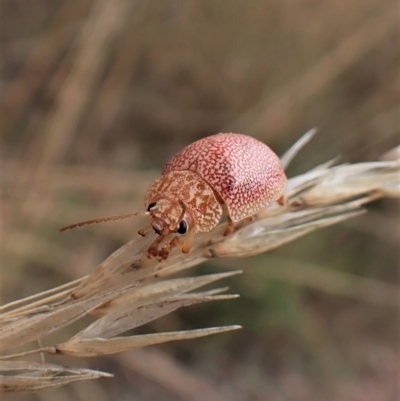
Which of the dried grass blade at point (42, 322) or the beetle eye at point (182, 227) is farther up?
the beetle eye at point (182, 227)

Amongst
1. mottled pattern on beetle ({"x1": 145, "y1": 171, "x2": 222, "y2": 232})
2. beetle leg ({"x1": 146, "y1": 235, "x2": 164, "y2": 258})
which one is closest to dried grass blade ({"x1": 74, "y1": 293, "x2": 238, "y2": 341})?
beetle leg ({"x1": 146, "y1": 235, "x2": 164, "y2": 258})

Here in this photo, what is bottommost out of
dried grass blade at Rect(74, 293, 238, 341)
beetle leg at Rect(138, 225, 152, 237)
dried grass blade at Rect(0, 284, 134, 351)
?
dried grass blade at Rect(74, 293, 238, 341)

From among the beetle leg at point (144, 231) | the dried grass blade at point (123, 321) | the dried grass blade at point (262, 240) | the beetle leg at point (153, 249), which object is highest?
the beetle leg at point (144, 231)

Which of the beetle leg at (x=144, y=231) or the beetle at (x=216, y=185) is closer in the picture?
the beetle leg at (x=144, y=231)

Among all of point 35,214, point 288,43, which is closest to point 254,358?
point 35,214

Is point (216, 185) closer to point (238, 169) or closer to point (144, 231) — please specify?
point (238, 169)

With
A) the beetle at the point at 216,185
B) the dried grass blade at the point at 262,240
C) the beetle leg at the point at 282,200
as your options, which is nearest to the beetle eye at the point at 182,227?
the beetle at the point at 216,185

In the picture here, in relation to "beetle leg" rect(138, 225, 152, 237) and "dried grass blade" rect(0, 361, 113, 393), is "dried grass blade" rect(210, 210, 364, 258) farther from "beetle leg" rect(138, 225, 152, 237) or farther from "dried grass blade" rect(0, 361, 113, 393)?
"dried grass blade" rect(0, 361, 113, 393)

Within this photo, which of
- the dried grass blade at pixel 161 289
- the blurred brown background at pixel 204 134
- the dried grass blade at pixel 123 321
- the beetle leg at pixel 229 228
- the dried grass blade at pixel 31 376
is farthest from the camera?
the blurred brown background at pixel 204 134

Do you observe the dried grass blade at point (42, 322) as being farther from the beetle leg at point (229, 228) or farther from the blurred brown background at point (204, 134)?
the blurred brown background at point (204, 134)
